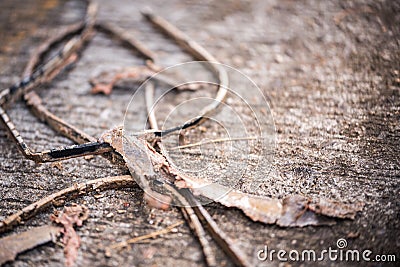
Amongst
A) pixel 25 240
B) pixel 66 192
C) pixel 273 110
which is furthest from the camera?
pixel 273 110

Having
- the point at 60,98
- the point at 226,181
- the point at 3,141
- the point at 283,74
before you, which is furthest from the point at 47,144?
the point at 283,74

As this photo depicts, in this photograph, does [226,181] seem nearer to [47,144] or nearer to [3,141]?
[47,144]

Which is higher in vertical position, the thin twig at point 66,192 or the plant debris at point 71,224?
the thin twig at point 66,192

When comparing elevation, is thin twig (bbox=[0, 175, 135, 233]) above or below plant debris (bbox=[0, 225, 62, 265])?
above

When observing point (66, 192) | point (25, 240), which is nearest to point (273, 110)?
point (66, 192)

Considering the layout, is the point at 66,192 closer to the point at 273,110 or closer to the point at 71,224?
the point at 71,224
